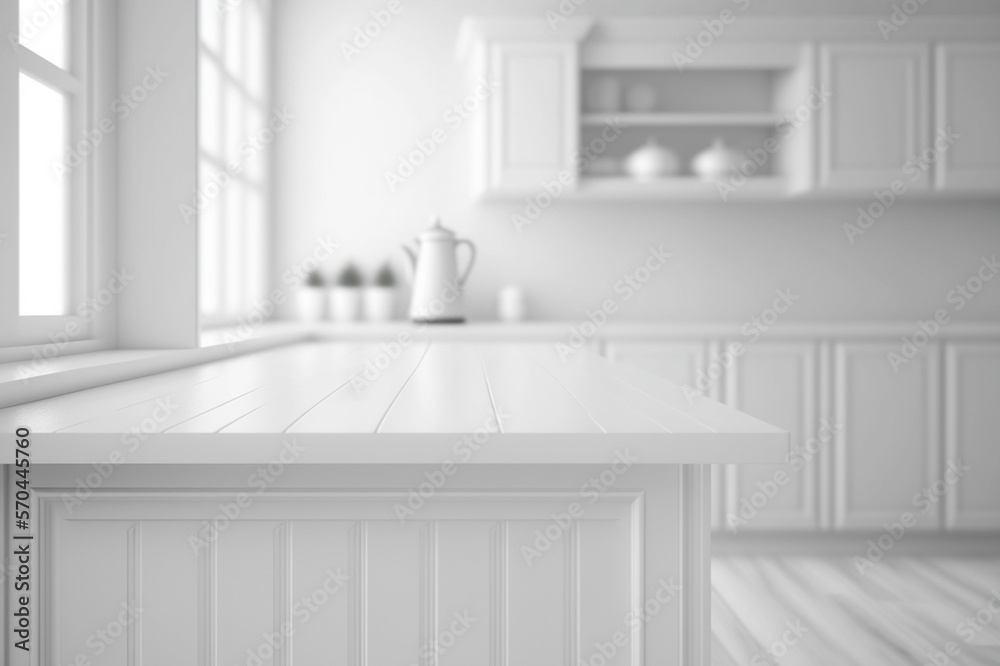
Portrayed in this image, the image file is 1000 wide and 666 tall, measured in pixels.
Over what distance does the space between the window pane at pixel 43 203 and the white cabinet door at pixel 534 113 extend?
1.81m

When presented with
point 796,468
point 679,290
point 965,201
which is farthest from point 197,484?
point 965,201

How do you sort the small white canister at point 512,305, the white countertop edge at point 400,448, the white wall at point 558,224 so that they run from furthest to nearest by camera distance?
the white wall at point 558,224, the small white canister at point 512,305, the white countertop edge at point 400,448

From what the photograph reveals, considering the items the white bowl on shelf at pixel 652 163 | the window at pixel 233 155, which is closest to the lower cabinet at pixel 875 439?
the white bowl on shelf at pixel 652 163

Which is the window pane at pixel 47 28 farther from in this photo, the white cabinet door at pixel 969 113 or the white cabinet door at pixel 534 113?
the white cabinet door at pixel 969 113

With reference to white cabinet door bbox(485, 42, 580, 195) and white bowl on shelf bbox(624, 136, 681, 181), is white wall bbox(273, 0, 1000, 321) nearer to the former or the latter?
white bowl on shelf bbox(624, 136, 681, 181)

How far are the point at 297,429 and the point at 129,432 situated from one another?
17 cm

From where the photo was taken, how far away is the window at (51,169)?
4.73 ft

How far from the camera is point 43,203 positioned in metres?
1.51

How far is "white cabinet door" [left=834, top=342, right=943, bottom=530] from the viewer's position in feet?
9.97

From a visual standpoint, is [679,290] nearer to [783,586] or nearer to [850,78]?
[850,78]

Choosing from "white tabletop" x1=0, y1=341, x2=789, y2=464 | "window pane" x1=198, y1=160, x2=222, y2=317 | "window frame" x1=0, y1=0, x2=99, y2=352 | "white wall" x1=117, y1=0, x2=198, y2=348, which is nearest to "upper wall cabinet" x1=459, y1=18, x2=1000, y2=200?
"window pane" x1=198, y1=160, x2=222, y2=317

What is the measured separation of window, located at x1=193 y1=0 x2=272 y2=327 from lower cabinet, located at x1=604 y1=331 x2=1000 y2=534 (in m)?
2.10

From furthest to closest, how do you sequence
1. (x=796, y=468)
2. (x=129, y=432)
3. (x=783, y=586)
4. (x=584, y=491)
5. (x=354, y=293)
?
(x=354, y=293) → (x=796, y=468) → (x=783, y=586) → (x=584, y=491) → (x=129, y=432)

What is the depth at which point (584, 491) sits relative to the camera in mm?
891
